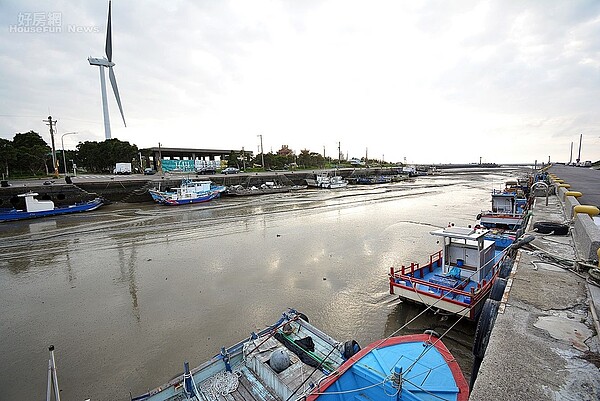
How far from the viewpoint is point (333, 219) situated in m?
25.2

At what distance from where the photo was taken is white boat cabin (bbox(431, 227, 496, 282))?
840 centimetres

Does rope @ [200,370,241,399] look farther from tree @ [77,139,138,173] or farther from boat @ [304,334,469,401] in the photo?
tree @ [77,139,138,173]

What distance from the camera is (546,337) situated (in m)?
3.50

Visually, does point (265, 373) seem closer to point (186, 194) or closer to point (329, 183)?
point (186, 194)

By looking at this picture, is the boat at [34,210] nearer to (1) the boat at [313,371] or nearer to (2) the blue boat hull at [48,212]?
(2) the blue boat hull at [48,212]

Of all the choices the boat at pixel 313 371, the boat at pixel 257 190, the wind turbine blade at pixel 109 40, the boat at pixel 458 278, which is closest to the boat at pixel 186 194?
the boat at pixel 257 190

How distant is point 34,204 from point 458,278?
34608 millimetres

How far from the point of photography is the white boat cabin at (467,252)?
8.40m

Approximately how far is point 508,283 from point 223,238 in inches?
665

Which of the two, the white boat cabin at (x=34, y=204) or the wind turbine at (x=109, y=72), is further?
the wind turbine at (x=109, y=72)

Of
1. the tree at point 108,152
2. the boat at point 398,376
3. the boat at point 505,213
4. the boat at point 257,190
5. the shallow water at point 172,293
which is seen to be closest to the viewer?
the boat at point 398,376

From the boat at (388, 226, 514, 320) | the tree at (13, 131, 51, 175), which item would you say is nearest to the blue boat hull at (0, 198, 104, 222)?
the tree at (13, 131, 51, 175)

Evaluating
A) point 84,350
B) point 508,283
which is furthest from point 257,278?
point 508,283

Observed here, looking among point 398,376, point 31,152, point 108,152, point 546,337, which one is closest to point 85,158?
point 108,152
